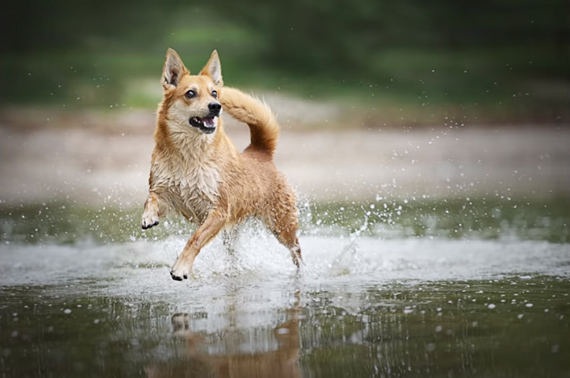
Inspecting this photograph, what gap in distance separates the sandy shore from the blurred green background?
0.47 meters

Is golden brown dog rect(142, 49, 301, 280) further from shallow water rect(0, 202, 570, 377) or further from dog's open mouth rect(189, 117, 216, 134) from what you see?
shallow water rect(0, 202, 570, 377)

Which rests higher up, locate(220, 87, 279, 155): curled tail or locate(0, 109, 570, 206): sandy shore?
locate(0, 109, 570, 206): sandy shore

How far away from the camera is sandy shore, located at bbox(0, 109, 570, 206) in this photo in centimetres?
906

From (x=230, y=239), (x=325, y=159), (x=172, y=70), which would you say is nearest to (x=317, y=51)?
(x=325, y=159)

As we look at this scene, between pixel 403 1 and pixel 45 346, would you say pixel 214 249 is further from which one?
pixel 403 1

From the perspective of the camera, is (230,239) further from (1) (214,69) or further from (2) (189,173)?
(1) (214,69)

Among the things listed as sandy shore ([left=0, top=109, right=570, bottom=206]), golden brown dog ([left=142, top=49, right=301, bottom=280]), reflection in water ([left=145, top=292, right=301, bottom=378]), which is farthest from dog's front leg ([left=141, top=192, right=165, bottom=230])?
sandy shore ([left=0, top=109, right=570, bottom=206])

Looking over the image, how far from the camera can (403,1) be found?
13.8 meters

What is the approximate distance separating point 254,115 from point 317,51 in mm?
7763

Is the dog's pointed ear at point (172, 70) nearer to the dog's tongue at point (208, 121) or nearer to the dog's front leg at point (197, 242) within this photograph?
the dog's tongue at point (208, 121)

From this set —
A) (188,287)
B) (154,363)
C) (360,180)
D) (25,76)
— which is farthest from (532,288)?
(25,76)

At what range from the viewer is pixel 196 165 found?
4527 mm

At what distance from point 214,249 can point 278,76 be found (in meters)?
7.10

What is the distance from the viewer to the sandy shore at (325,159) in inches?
357
